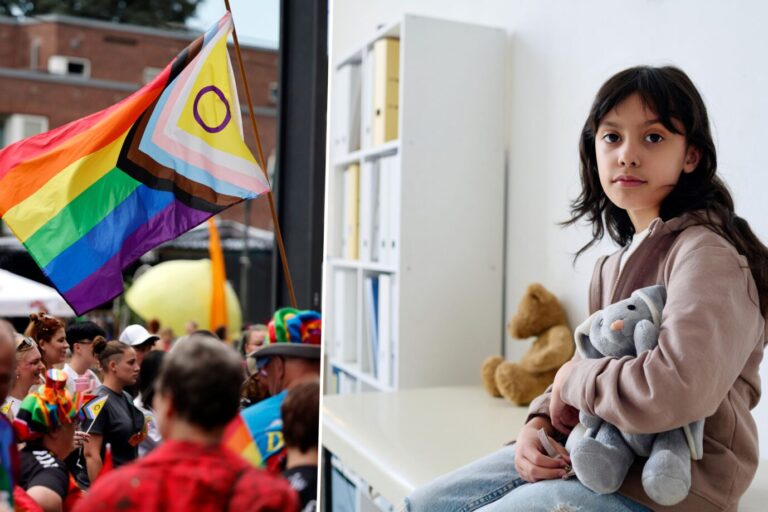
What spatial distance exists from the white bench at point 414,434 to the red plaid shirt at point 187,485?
2.69 ft

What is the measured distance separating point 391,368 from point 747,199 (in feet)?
3.86

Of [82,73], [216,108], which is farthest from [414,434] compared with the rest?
[216,108]

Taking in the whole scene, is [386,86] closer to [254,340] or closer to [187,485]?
[254,340]

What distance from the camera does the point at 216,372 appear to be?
432 mm

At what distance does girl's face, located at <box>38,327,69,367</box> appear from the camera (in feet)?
1.70

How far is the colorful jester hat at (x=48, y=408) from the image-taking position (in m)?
0.46

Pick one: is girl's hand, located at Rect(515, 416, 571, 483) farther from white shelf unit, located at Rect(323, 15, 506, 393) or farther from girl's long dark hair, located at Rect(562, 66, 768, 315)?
white shelf unit, located at Rect(323, 15, 506, 393)

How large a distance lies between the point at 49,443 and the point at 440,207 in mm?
1871

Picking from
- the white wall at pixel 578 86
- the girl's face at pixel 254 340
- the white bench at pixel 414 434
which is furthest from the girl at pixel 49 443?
the white wall at pixel 578 86

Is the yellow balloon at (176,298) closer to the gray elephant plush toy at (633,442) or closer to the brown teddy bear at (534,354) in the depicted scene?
the gray elephant plush toy at (633,442)

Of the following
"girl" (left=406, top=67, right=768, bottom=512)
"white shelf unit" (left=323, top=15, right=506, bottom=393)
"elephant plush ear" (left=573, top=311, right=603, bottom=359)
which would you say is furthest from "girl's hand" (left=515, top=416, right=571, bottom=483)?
"white shelf unit" (left=323, top=15, right=506, bottom=393)

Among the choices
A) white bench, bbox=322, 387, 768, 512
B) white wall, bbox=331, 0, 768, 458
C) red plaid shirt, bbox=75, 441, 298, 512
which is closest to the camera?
red plaid shirt, bbox=75, 441, 298, 512

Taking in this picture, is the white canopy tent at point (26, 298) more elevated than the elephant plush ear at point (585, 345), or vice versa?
the white canopy tent at point (26, 298)

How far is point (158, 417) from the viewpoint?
17.6 inches
